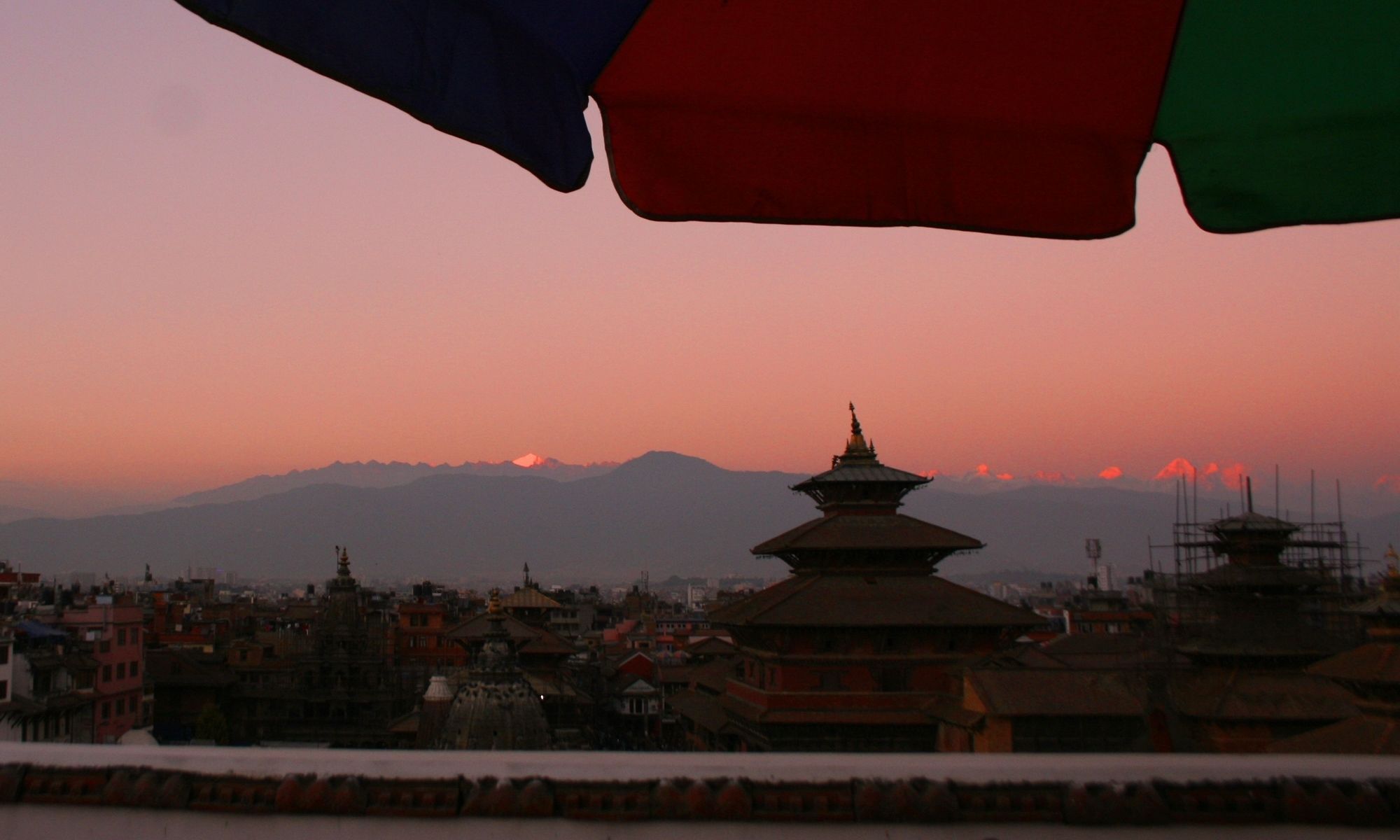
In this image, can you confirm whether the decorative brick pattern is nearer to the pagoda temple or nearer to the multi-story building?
the pagoda temple

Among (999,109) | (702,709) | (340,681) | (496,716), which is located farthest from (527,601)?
(999,109)

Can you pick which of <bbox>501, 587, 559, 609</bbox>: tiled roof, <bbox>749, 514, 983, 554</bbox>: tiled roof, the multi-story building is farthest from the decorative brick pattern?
<bbox>501, 587, 559, 609</bbox>: tiled roof

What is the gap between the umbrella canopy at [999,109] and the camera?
3.16 meters

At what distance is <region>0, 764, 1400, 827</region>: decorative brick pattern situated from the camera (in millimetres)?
3273

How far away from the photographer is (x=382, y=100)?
2.64 metres

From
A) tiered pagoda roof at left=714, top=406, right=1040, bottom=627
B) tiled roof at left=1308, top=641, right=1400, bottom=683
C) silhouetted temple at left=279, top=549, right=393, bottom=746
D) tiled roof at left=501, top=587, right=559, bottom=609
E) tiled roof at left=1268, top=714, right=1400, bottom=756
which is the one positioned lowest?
silhouetted temple at left=279, top=549, right=393, bottom=746

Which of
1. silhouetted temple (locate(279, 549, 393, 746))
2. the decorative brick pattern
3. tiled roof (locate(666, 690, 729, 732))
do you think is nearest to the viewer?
the decorative brick pattern

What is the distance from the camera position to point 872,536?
19.9m

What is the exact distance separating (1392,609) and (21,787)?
50.4 feet

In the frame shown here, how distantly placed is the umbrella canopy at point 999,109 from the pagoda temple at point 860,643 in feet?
46.6

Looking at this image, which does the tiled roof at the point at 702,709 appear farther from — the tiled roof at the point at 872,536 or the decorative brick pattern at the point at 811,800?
the decorative brick pattern at the point at 811,800

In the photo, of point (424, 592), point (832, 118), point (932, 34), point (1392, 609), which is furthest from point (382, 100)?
point (424, 592)

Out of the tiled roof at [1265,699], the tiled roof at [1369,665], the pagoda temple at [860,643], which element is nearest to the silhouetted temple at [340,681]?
the pagoda temple at [860,643]

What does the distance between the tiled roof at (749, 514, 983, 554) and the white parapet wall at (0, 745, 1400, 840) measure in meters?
16.1
